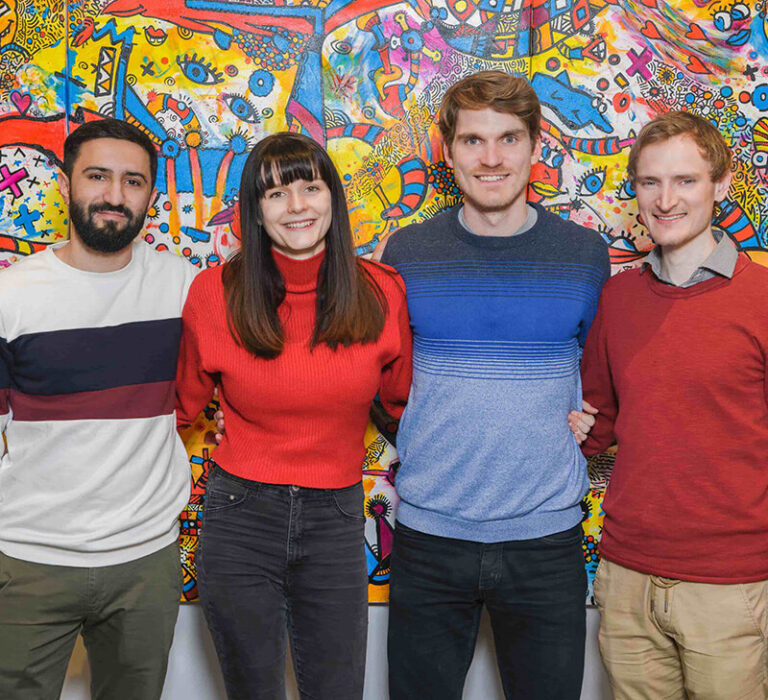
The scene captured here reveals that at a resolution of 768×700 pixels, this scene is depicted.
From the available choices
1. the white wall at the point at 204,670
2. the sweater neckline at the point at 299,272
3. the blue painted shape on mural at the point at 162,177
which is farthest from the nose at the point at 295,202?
the white wall at the point at 204,670

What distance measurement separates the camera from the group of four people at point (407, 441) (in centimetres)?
165

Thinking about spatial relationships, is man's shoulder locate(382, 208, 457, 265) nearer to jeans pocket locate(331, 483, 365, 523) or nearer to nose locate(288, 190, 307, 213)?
nose locate(288, 190, 307, 213)

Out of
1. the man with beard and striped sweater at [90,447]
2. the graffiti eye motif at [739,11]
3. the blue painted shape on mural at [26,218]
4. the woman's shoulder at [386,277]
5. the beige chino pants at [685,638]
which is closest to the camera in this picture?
the beige chino pants at [685,638]

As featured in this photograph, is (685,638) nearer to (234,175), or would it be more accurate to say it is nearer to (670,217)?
(670,217)

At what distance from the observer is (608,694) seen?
88.7 inches

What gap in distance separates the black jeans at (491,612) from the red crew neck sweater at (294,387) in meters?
0.28

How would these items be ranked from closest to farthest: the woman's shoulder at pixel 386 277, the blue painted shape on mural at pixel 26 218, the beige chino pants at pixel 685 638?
the beige chino pants at pixel 685 638, the woman's shoulder at pixel 386 277, the blue painted shape on mural at pixel 26 218

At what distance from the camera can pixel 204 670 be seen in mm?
2299

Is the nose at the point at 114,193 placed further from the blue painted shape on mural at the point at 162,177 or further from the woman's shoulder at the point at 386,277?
the woman's shoulder at the point at 386,277

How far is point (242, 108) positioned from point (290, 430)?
Answer: 0.98m

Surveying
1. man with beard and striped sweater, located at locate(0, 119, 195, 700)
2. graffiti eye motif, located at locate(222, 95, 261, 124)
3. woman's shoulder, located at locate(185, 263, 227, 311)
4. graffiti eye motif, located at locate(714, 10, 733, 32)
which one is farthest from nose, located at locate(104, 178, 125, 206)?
graffiti eye motif, located at locate(714, 10, 733, 32)

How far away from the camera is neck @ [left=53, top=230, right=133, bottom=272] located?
1778 millimetres

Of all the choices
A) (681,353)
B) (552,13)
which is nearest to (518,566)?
(681,353)

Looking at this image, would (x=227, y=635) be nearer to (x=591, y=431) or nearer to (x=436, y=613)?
(x=436, y=613)
